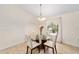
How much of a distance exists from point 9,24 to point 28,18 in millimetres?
331

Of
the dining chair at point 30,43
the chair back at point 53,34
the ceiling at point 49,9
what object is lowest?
the dining chair at point 30,43

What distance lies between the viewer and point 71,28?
1.57 metres

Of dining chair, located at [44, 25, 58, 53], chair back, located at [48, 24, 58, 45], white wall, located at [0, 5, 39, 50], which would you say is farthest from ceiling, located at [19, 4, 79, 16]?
dining chair, located at [44, 25, 58, 53]

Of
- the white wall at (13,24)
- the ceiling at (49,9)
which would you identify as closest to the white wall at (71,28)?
the ceiling at (49,9)

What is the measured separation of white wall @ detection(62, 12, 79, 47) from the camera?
5.05ft

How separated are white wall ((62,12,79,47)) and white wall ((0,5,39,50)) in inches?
19.3

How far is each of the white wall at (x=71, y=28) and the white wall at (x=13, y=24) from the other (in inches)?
19.3

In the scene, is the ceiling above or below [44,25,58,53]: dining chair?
above

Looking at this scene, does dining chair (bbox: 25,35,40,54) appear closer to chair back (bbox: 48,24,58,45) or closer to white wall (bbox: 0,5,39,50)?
white wall (bbox: 0,5,39,50)

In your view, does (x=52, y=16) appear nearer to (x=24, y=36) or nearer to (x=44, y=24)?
(x=44, y=24)

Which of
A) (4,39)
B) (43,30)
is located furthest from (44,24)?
(4,39)

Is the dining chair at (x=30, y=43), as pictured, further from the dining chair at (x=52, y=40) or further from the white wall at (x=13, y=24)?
the dining chair at (x=52, y=40)

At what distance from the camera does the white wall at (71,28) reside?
5.05ft

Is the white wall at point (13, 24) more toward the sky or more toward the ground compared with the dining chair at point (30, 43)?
more toward the sky
